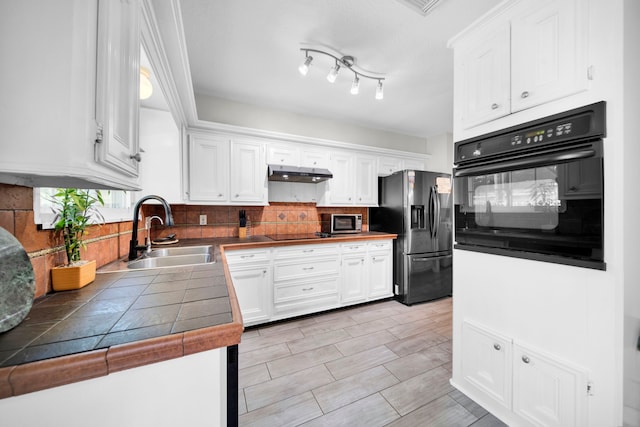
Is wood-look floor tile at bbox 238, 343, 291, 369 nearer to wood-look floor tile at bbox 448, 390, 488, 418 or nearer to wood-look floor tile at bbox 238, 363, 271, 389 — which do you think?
wood-look floor tile at bbox 238, 363, 271, 389

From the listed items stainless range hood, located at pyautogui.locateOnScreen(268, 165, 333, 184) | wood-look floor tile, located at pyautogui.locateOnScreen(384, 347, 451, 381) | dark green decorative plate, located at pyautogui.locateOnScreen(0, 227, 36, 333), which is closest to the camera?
dark green decorative plate, located at pyautogui.locateOnScreen(0, 227, 36, 333)

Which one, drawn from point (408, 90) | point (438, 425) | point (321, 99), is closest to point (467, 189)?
point (438, 425)

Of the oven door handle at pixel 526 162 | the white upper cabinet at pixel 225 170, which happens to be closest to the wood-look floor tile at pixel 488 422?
the oven door handle at pixel 526 162

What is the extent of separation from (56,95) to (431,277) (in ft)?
12.1

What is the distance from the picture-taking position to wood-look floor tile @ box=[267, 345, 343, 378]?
1.88 m

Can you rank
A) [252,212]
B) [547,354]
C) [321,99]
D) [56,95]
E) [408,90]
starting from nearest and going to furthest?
[56,95] → [547,354] → [408,90] → [321,99] → [252,212]

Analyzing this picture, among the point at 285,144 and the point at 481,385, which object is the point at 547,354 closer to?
the point at 481,385

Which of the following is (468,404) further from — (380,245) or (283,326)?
(380,245)

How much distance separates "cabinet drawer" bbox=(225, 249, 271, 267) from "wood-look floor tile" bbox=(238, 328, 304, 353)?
75 cm

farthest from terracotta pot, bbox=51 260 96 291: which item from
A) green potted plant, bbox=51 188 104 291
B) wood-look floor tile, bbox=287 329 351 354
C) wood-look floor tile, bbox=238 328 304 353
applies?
wood-look floor tile, bbox=287 329 351 354

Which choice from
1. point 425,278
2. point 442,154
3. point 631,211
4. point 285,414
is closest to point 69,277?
point 285,414

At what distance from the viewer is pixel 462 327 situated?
1.61 m

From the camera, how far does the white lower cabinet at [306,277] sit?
254 cm

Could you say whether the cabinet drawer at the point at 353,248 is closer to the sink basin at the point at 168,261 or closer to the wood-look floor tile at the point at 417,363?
the wood-look floor tile at the point at 417,363
